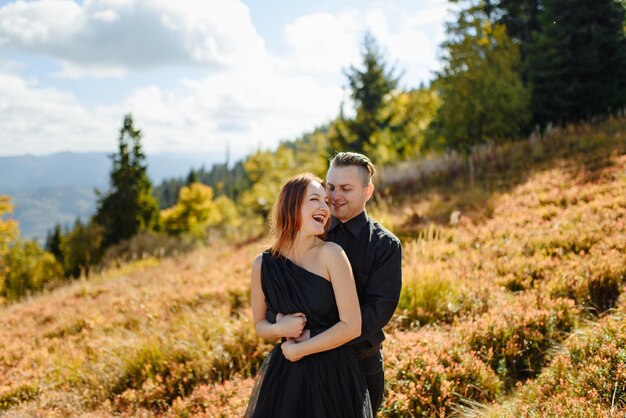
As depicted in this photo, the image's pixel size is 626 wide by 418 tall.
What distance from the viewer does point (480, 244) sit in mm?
7957

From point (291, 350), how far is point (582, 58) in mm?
19024

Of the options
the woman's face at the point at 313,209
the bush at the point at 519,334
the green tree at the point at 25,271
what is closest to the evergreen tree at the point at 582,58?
the bush at the point at 519,334

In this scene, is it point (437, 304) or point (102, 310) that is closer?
point (437, 304)

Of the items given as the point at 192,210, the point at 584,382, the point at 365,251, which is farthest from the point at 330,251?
the point at 192,210

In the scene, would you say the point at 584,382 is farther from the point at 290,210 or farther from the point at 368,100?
the point at 368,100

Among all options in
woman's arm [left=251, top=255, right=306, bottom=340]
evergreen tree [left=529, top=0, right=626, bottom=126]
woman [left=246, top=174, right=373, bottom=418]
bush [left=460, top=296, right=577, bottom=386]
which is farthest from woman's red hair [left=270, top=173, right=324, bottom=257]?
evergreen tree [left=529, top=0, right=626, bottom=126]

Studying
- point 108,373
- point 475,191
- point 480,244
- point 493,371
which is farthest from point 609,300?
point 475,191

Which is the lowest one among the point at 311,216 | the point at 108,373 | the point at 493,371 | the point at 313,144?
the point at 108,373

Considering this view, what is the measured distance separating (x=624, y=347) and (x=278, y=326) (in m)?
3.10

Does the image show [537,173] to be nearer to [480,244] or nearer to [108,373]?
[480,244]

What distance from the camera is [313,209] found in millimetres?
2557

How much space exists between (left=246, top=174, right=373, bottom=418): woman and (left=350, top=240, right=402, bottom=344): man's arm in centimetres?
14

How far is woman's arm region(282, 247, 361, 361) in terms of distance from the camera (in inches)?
98.9

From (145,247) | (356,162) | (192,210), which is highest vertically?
(356,162)
